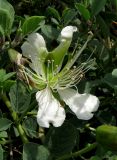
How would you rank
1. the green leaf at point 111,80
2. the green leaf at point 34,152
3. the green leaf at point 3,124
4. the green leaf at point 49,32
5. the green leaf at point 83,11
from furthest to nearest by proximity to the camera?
1. the green leaf at point 49,32
2. the green leaf at point 83,11
3. the green leaf at point 111,80
4. the green leaf at point 3,124
5. the green leaf at point 34,152

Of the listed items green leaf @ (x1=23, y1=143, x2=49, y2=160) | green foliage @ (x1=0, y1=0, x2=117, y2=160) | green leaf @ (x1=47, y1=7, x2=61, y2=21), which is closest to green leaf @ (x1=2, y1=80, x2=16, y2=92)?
green foliage @ (x1=0, y1=0, x2=117, y2=160)

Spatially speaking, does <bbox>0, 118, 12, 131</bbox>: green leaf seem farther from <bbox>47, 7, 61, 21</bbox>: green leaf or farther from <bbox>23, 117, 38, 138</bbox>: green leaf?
<bbox>47, 7, 61, 21</bbox>: green leaf

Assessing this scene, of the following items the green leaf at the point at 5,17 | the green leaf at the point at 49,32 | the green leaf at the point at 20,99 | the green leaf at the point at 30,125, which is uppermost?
the green leaf at the point at 5,17

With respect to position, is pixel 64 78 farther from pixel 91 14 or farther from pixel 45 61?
pixel 91 14

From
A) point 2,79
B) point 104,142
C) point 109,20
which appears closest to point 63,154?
point 104,142

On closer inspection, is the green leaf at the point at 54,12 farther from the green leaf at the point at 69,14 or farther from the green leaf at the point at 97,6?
the green leaf at the point at 97,6

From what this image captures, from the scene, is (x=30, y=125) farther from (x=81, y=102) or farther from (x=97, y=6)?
(x=97, y=6)

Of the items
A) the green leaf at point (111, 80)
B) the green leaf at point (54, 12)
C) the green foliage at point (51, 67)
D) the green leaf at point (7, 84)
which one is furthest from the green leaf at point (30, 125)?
the green leaf at point (54, 12)
